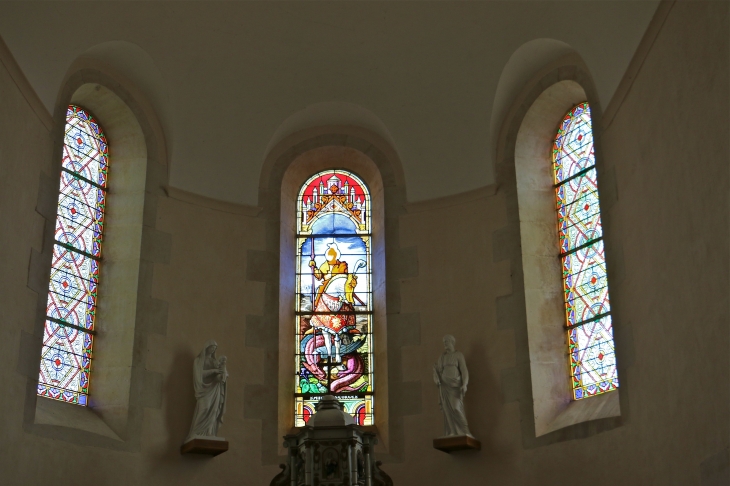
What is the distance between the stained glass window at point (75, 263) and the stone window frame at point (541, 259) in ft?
12.8

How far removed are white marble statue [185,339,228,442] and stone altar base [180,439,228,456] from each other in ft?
0.16

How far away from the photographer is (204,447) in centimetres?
920

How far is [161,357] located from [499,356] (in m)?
3.16

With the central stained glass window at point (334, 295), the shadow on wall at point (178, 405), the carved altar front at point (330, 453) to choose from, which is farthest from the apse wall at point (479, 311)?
the carved altar front at point (330, 453)

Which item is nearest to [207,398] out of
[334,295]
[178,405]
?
[178,405]

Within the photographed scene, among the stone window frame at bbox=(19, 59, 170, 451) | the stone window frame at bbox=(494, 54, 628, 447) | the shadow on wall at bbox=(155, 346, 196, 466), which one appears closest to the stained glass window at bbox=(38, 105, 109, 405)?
the stone window frame at bbox=(19, 59, 170, 451)

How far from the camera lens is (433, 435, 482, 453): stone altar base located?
9203 mm

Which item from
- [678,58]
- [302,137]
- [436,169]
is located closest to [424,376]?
[436,169]

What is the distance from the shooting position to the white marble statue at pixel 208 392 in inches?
368

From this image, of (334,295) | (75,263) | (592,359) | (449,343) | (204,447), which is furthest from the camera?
(334,295)

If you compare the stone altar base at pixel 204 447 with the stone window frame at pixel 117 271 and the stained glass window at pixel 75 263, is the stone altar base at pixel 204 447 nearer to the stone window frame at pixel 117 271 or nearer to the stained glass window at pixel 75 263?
the stone window frame at pixel 117 271

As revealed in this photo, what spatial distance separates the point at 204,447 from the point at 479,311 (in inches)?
114

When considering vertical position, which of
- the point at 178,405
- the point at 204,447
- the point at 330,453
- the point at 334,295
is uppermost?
the point at 334,295

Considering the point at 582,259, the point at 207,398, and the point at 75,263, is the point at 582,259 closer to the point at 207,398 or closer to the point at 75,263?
the point at 207,398
